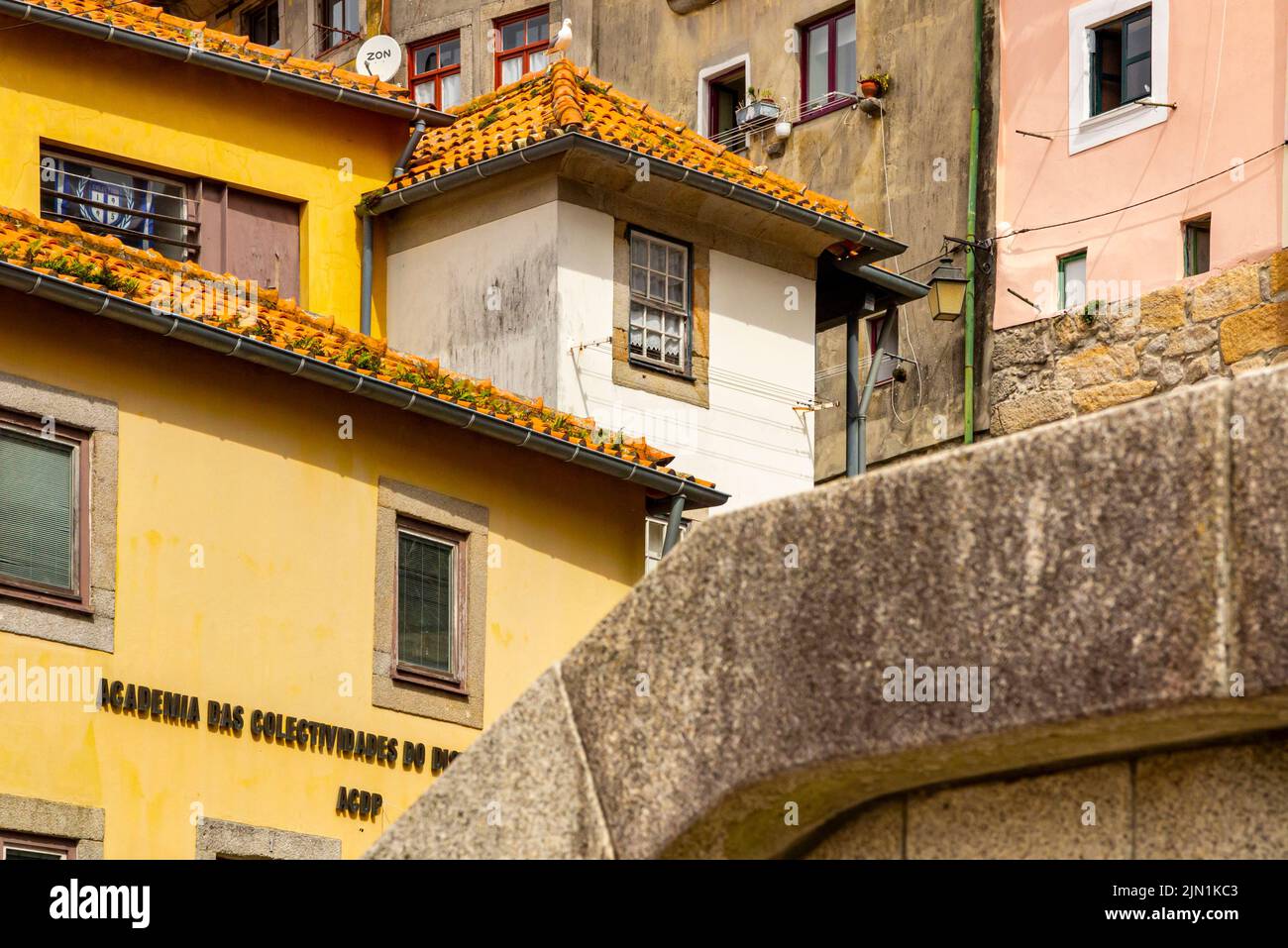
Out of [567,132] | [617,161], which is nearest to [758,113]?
[617,161]

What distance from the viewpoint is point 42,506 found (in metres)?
15.9

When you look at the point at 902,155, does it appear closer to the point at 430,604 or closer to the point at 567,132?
the point at 567,132

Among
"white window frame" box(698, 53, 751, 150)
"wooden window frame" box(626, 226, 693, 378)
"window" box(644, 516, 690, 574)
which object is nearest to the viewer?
"window" box(644, 516, 690, 574)

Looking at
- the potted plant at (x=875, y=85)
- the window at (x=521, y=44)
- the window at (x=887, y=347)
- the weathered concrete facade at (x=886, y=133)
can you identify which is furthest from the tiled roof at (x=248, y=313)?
the window at (x=521, y=44)

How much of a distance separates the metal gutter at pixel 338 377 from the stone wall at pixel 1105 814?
11.5 meters

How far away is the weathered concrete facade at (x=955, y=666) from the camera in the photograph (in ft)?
13.2

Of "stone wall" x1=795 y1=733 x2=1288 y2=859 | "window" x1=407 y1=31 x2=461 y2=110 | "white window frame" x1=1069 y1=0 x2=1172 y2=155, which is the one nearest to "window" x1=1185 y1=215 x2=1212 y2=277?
"white window frame" x1=1069 y1=0 x2=1172 y2=155

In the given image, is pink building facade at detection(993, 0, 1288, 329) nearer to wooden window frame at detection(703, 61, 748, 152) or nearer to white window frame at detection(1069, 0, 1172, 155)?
white window frame at detection(1069, 0, 1172, 155)

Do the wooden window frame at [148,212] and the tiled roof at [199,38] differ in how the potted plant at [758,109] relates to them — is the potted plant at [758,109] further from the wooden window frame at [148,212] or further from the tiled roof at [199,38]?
the wooden window frame at [148,212]

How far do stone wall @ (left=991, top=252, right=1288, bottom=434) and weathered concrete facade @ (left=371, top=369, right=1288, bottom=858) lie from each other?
21.9 meters

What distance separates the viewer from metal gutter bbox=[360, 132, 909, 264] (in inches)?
860

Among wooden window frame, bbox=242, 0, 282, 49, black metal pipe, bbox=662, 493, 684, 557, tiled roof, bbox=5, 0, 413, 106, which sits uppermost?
wooden window frame, bbox=242, 0, 282, 49

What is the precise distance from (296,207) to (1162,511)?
19.2 m
